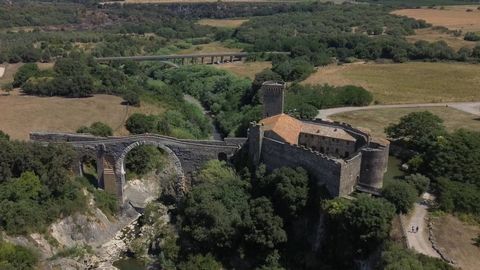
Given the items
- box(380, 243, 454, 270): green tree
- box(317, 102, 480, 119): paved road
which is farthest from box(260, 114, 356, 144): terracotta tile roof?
box(317, 102, 480, 119): paved road

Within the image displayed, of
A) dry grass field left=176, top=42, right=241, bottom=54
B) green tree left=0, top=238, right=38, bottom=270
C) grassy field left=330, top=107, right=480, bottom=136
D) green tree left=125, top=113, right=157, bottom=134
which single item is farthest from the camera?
dry grass field left=176, top=42, right=241, bottom=54

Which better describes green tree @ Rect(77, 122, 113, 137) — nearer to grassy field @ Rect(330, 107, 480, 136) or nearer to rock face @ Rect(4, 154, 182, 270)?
rock face @ Rect(4, 154, 182, 270)

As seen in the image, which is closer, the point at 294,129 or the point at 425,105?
the point at 294,129

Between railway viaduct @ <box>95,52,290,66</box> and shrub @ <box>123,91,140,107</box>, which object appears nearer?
shrub @ <box>123,91,140,107</box>

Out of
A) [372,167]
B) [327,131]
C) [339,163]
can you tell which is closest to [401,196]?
[372,167]

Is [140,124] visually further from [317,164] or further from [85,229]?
[317,164]

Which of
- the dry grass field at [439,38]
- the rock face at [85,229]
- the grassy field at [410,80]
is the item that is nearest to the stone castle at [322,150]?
the rock face at [85,229]

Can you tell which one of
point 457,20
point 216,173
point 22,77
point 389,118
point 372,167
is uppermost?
point 372,167

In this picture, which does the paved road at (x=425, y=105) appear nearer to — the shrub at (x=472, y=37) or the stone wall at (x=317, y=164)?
the stone wall at (x=317, y=164)
